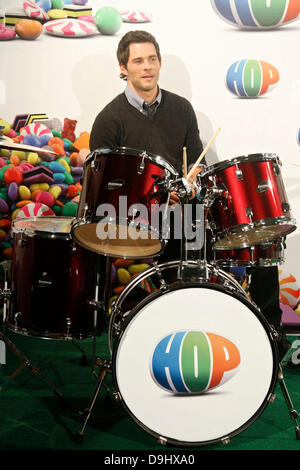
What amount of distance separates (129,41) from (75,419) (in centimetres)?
244

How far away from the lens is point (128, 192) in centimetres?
232

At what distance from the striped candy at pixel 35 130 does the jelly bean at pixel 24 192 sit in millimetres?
357

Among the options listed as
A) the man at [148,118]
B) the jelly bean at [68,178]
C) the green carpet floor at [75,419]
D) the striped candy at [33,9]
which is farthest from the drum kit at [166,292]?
the striped candy at [33,9]

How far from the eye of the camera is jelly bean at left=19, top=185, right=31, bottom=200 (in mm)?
3747

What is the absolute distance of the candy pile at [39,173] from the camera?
376cm

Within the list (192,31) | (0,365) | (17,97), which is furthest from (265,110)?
(0,365)

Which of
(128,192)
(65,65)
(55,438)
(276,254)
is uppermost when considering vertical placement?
(65,65)

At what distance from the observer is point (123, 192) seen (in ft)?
7.61

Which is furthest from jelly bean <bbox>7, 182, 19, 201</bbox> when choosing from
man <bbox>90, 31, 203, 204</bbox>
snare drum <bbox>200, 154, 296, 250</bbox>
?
snare drum <bbox>200, 154, 296, 250</bbox>

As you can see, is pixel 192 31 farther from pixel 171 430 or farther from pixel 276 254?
pixel 171 430

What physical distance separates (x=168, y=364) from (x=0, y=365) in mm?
1395

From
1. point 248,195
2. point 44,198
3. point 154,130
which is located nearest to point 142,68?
point 154,130

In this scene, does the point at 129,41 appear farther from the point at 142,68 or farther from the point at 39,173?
the point at 39,173

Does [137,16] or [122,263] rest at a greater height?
[137,16]
